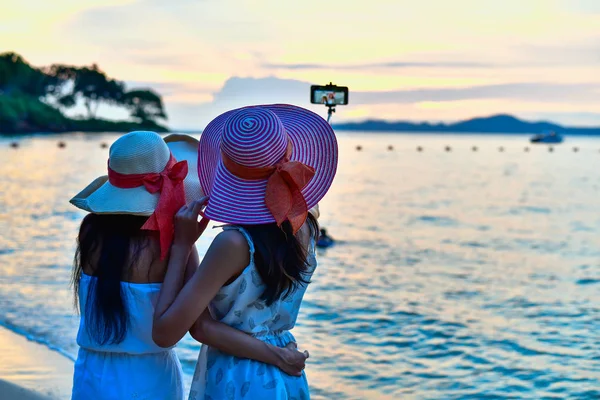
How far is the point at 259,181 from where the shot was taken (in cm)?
215

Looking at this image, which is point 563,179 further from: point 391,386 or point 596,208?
point 391,386

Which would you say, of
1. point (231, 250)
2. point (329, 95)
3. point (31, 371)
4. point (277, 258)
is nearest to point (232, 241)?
point (231, 250)

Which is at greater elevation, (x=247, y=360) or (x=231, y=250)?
(x=231, y=250)

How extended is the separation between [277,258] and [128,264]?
1.63ft

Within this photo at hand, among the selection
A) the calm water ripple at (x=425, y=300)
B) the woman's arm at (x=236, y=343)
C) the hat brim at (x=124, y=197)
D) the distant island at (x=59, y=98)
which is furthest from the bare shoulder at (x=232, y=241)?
the distant island at (x=59, y=98)

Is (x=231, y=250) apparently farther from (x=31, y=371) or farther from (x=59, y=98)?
(x=59, y=98)

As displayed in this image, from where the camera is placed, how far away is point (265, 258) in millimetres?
2152

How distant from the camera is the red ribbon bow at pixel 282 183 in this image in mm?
2113

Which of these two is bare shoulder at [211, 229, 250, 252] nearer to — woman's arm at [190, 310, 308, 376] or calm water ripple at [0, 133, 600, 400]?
woman's arm at [190, 310, 308, 376]

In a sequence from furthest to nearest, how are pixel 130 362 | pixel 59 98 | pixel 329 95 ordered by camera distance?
pixel 59 98, pixel 329 95, pixel 130 362

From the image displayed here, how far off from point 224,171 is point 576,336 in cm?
668

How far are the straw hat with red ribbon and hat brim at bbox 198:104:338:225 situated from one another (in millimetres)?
95

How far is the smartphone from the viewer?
294cm

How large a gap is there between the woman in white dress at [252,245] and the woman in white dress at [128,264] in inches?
4.1
